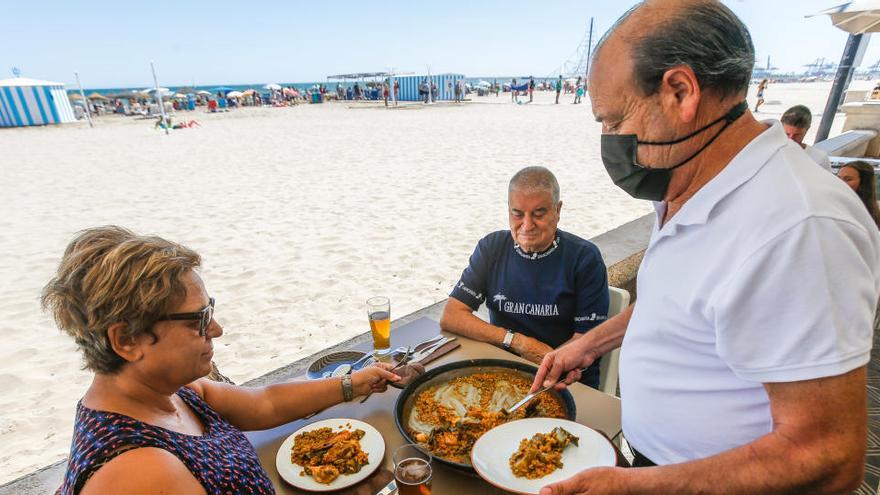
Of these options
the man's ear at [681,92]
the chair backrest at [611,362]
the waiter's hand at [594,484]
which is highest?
the man's ear at [681,92]

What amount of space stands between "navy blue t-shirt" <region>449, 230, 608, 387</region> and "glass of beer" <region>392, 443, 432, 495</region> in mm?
1422

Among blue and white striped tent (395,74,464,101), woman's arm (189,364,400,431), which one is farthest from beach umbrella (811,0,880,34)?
blue and white striped tent (395,74,464,101)

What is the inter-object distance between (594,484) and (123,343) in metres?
1.38

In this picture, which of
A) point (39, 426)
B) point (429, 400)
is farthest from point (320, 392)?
point (39, 426)

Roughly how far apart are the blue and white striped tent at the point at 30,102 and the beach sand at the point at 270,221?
1025 centimetres

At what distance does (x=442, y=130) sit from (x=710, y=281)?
1766cm

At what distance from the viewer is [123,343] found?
133 cm

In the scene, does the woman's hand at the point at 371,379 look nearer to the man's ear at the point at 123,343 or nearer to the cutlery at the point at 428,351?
the cutlery at the point at 428,351

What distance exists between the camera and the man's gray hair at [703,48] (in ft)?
3.62

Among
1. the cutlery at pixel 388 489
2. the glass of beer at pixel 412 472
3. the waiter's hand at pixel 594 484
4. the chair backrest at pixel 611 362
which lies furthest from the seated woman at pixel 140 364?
the chair backrest at pixel 611 362

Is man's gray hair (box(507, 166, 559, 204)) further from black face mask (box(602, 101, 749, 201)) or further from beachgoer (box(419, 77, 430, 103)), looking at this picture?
beachgoer (box(419, 77, 430, 103))

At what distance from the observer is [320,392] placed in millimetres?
1863

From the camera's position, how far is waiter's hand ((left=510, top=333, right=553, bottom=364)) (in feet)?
7.58

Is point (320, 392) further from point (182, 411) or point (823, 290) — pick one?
point (823, 290)
